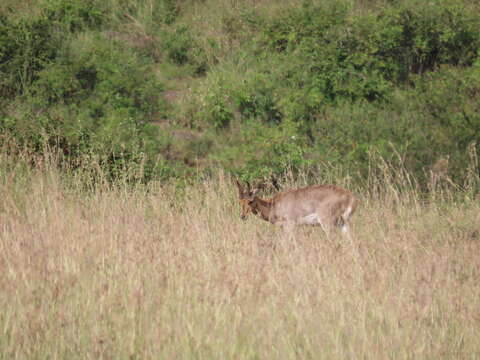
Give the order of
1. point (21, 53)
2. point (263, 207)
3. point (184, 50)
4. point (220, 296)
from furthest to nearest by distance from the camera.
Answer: point (184, 50)
point (21, 53)
point (263, 207)
point (220, 296)

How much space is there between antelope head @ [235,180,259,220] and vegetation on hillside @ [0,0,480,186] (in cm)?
342

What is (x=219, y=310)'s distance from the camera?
508 centimetres

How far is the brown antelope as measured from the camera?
8.97 metres

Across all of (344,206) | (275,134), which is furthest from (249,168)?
(344,206)

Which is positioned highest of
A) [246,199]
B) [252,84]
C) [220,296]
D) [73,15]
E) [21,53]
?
[220,296]

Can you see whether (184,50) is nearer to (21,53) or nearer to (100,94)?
(100,94)

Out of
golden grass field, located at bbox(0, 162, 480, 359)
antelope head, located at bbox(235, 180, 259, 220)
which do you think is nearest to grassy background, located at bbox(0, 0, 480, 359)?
golden grass field, located at bbox(0, 162, 480, 359)

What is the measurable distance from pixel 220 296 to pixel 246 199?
4.01 metres

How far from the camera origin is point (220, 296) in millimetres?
5422

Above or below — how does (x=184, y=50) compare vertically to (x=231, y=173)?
above

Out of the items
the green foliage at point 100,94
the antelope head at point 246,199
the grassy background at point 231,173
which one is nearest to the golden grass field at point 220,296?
the grassy background at point 231,173

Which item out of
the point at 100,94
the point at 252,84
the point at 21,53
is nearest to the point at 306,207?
the point at 252,84

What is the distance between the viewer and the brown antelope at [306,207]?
29.4 feet

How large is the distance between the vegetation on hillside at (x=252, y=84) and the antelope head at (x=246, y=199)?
3422mm
